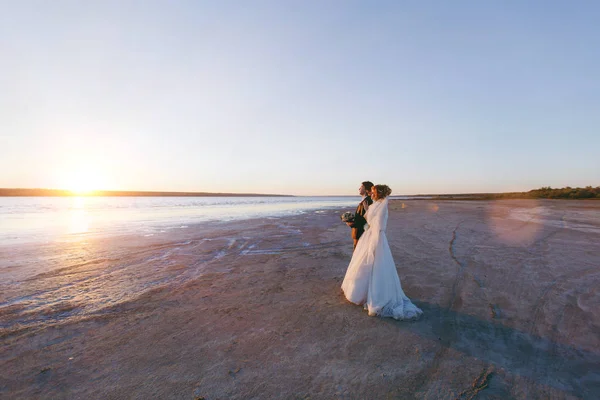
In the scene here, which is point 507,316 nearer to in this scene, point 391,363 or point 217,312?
point 391,363

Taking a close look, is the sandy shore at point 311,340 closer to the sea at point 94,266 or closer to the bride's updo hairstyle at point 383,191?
the sea at point 94,266

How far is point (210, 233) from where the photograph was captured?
48.7 ft

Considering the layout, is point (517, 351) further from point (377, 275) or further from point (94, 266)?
point (94, 266)

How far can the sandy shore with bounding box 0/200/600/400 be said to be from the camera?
3121 millimetres

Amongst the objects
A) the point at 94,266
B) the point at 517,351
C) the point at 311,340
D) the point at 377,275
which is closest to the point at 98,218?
the point at 94,266

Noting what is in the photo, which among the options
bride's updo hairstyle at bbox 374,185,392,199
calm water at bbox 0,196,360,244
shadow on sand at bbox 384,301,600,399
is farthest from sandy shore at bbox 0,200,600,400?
calm water at bbox 0,196,360,244

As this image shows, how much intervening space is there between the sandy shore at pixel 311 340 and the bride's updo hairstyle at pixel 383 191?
2.28 metres

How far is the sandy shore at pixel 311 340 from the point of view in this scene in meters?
3.12

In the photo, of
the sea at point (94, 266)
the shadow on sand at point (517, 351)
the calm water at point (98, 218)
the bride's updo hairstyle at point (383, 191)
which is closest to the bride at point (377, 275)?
the bride's updo hairstyle at point (383, 191)

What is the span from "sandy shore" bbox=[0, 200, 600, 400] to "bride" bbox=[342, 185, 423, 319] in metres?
0.30

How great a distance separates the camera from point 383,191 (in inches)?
212

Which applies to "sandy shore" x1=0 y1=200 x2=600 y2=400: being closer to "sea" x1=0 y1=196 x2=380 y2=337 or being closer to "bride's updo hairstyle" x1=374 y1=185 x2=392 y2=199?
"sea" x1=0 y1=196 x2=380 y2=337

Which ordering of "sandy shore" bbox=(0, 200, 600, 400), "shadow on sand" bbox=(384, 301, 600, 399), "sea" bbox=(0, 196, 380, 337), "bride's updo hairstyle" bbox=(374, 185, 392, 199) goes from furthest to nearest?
"bride's updo hairstyle" bbox=(374, 185, 392, 199) → "sea" bbox=(0, 196, 380, 337) → "shadow on sand" bbox=(384, 301, 600, 399) → "sandy shore" bbox=(0, 200, 600, 400)

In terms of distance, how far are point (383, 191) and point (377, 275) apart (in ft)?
5.29
